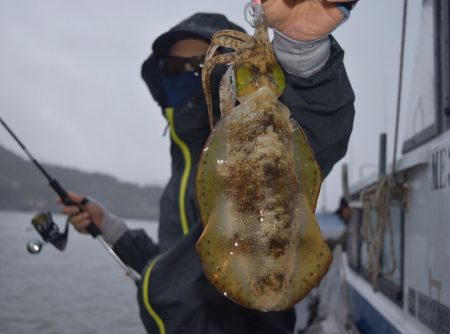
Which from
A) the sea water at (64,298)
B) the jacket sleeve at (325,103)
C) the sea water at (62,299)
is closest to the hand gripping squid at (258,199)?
the jacket sleeve at (325,103)

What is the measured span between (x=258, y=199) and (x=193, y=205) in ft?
6.40

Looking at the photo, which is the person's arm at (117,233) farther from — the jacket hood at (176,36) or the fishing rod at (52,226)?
the jacket hood at (176,36)

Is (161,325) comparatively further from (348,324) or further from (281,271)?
(348,324)

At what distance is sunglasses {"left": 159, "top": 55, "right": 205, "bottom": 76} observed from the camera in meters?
3.31

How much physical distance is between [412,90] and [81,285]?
411 inches

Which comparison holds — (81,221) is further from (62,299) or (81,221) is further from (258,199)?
(62,299)

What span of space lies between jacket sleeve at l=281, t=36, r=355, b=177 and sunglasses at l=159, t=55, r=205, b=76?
59.5 inches

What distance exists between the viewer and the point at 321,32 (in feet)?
5.00

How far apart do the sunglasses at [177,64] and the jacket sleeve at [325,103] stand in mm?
1511

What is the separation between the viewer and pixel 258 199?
3.87 ft

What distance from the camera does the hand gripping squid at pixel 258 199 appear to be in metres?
1.16

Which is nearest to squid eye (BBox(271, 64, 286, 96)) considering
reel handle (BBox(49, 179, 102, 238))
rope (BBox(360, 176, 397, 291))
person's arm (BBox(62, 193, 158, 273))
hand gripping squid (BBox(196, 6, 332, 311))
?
hand gripping squid (BBox(196, 6, 332, 311))

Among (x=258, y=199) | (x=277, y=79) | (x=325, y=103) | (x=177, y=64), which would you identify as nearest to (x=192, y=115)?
(x=177, y=64)

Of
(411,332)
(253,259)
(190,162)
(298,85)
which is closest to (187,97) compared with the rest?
(190,162)
